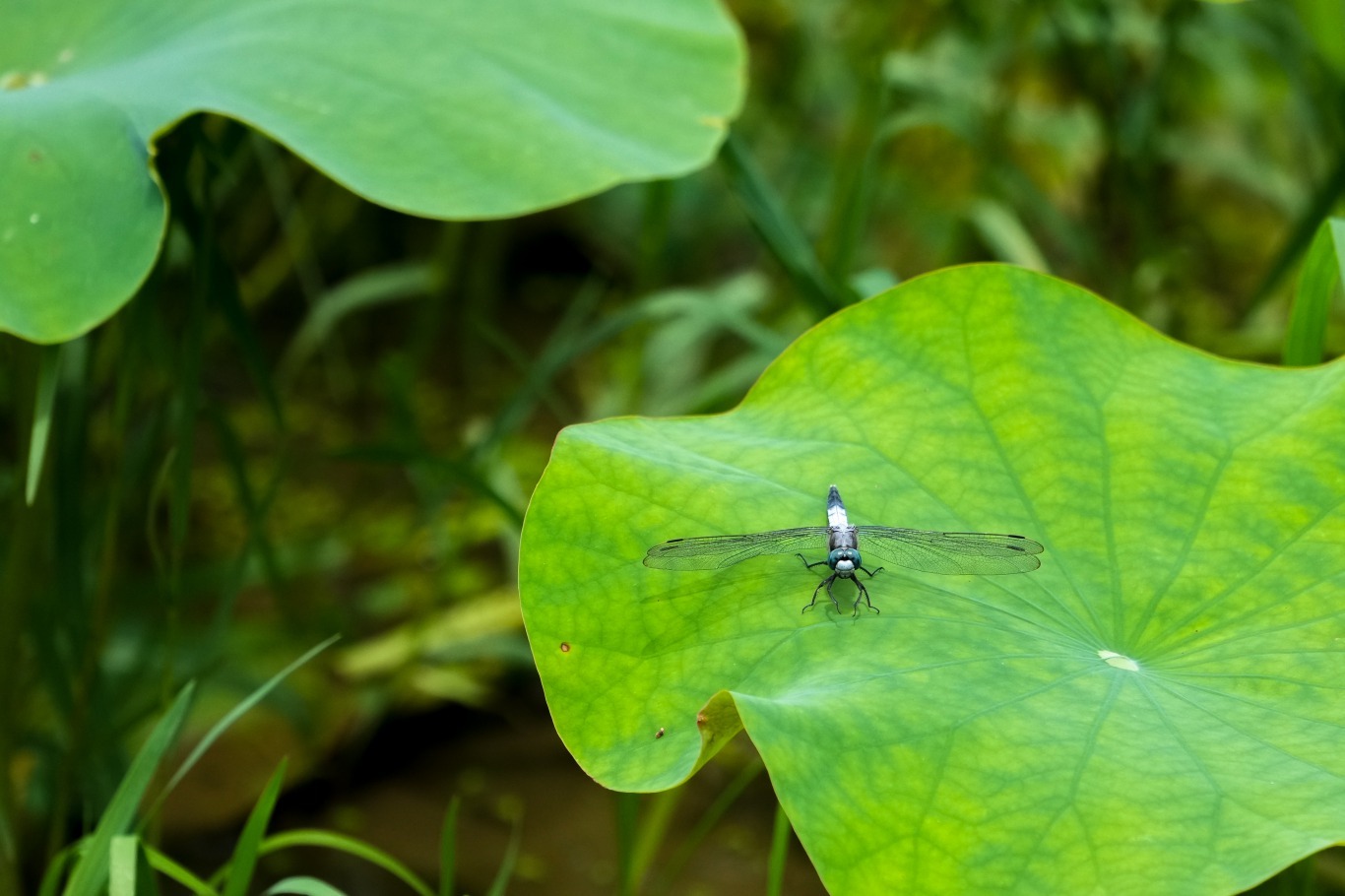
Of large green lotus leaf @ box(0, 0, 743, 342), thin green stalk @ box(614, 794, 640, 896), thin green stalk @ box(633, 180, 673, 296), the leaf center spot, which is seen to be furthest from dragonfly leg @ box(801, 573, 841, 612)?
thin green stalk @ box(633, 180, 673, 296)

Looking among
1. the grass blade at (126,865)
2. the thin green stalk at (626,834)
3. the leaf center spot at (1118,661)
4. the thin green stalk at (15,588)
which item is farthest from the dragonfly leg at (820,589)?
the thin green stalk at (15,588)

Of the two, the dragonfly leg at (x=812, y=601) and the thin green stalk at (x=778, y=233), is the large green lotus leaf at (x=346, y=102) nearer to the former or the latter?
the thin green stalk at (x=778, y=233)

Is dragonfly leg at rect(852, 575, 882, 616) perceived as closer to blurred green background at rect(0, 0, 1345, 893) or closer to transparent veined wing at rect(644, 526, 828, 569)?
transparent veined wing at rect(644, 526, 828, 569)

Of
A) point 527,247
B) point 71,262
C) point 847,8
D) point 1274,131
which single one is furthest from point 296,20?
point 1274,131

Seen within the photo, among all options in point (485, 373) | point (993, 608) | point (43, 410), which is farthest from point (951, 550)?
point (485, 373)

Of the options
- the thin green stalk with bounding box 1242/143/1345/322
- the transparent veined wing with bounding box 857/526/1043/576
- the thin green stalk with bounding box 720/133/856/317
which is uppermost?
the thin green stalk with bounding box 1242/143/1345/322

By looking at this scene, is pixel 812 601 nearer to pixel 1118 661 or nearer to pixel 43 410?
pixel 1118 661
